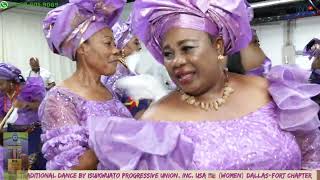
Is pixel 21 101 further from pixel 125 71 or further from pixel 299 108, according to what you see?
pixel 299 108

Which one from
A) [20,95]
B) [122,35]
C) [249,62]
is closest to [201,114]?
[249,62]

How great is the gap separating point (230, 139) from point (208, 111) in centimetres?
10

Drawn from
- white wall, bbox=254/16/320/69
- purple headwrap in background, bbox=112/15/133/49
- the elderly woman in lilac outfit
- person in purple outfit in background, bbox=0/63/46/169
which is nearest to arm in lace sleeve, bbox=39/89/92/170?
person in purple outfit in background, bbox=0/63/46/169

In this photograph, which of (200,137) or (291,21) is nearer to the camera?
(200,137)

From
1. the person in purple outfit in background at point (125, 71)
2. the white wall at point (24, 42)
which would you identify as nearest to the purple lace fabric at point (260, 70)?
the person in purple outfit in background at point (125, 71)

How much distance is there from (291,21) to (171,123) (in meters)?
6.40

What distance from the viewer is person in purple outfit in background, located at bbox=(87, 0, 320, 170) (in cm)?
103

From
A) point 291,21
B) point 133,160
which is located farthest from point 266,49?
point 133,160

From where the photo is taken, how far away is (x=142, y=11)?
1171 mm

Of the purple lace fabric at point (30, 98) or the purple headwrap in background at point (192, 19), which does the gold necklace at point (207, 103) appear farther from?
the purple lace fabric at point (30, 98)

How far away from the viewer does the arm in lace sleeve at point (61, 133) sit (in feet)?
4.56

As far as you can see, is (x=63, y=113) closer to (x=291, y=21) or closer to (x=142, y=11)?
(x=142, y=11)

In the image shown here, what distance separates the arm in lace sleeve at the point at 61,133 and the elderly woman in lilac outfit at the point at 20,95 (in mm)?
1029

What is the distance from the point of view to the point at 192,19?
1126 mm
